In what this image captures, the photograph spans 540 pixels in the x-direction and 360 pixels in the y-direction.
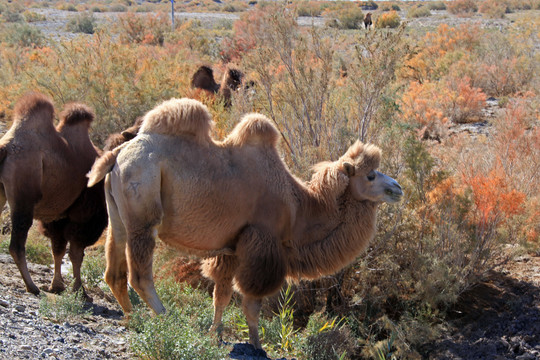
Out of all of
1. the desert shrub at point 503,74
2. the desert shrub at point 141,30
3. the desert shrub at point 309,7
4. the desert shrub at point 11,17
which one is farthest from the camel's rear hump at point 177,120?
the desert shrub at point 11,17

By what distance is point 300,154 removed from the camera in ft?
26.6

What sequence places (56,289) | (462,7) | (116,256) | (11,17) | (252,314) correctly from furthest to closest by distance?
(462,7), (11,17), (56,289), (252,314), (116,256)

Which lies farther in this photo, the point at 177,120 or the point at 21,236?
the point at 21,236

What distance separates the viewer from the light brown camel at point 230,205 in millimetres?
5137

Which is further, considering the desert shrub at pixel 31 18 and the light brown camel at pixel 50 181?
the desert shrub at pixel 31 18

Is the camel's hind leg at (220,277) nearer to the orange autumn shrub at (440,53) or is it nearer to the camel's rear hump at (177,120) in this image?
the camel's rear hump at (177,120)

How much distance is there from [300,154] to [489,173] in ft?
9.18

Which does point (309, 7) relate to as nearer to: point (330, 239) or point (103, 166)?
point (330, 239)

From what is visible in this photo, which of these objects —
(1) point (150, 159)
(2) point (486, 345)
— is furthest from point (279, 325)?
(1) point (150, 159)

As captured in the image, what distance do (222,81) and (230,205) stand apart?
8.53 metres

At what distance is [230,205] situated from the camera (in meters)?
5.45

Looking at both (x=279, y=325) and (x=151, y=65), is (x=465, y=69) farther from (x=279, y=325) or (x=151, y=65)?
(x=279, y=325)

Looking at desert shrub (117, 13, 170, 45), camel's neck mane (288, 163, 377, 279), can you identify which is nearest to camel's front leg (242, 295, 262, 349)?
camel's neck mane (288, 163, 377, 279)

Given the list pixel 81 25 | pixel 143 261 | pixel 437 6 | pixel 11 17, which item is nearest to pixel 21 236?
pixel 143 261
